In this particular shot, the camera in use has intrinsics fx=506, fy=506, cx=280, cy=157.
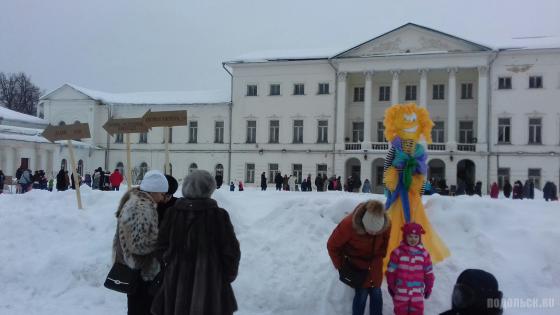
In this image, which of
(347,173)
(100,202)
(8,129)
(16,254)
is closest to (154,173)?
(16,254)

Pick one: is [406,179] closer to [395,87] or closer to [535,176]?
[535,176]

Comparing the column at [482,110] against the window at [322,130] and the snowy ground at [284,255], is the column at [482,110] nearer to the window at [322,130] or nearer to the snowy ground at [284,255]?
the window at [322,130]

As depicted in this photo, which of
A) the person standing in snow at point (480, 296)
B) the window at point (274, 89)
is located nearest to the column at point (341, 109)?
the window at point (274, 89)

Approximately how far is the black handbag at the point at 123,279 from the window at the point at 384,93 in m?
38.2

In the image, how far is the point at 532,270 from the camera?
7633mm

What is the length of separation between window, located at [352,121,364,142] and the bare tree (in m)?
45.9

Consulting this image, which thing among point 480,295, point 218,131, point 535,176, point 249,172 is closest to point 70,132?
point 480,295

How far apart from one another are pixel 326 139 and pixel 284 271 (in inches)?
1308

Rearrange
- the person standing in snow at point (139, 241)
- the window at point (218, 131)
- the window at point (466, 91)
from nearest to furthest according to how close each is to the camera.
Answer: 1. the person standing in snow at point (139, 241)
2. the window at point (466, 91)
3. the window at point (218, 131)

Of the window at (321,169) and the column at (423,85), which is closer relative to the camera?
the column at (423,85)

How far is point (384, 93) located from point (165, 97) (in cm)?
1982

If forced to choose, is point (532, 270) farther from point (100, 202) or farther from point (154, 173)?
point (100, 202)

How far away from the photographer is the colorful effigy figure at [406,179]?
7430 mm

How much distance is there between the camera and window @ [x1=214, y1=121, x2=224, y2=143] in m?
44.1
